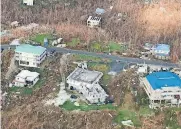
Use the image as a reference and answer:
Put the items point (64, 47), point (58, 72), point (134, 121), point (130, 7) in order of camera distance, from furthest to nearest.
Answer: point (130, 7) → point (64, 47) → point (58, 72) → point (134, 121)

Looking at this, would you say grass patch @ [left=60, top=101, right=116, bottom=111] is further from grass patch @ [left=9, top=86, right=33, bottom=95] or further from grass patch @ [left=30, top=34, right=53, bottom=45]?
grass patch @ [left=30, top=34, right=53, bottom=45]

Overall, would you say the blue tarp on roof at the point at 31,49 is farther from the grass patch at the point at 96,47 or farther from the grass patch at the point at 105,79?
the grass patch at the point at 105,79

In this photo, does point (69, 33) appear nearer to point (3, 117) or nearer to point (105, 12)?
point (105, 12)

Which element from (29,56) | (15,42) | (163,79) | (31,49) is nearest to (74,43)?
(31,49)

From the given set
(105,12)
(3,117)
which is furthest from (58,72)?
(105,12)

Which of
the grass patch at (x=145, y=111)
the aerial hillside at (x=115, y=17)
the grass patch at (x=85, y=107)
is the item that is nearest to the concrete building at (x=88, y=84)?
the grass patch at (x=85, y=107)
